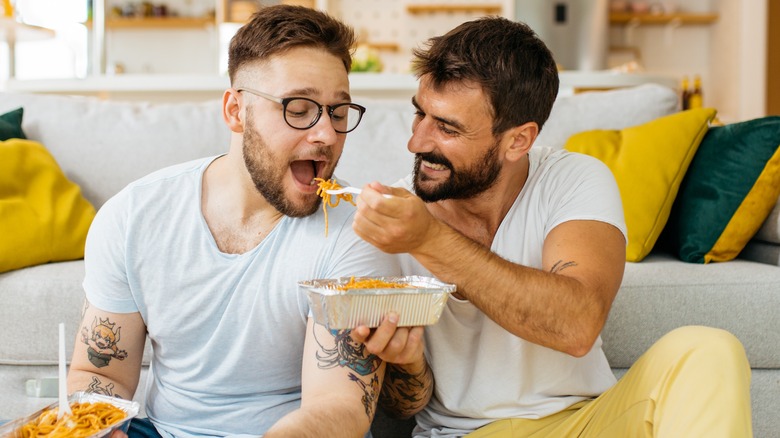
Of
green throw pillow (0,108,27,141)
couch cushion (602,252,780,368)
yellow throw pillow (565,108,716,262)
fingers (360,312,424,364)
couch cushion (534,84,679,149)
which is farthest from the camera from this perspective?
couch cushion (534,84,679,149)

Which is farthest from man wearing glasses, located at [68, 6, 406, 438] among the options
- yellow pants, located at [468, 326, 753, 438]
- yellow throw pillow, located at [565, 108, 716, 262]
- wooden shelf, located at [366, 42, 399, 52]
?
wooden shelf, located at [366, 42, 399, 52]

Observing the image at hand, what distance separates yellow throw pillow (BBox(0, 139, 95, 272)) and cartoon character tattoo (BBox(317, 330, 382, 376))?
1191mm

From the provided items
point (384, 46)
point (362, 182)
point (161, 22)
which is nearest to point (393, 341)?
point (362, 182)

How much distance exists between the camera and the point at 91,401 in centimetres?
126

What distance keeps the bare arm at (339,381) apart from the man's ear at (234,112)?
0.43 metres

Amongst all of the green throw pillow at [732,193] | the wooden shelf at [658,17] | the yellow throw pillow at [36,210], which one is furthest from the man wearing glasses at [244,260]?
the wooden shelf at [658,17]

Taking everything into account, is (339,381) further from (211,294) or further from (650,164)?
(650,164)

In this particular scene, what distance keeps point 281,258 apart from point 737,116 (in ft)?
20.4

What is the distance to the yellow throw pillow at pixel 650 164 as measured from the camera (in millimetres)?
2273

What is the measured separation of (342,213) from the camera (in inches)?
58.5

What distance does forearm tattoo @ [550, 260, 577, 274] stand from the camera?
54.9 inches

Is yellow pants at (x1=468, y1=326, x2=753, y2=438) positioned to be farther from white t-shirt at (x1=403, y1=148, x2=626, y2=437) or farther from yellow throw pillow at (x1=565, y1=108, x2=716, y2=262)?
yellow throw pillow at (x1=565, y1=108, x2=716, y2=262)

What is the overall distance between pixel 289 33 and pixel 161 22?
6546 mm

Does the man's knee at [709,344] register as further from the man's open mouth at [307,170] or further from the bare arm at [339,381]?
the man's open mouth at [307,170]
